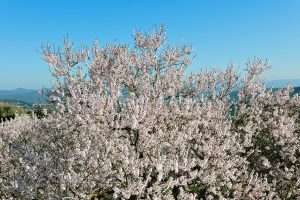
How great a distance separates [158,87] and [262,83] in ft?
31.3

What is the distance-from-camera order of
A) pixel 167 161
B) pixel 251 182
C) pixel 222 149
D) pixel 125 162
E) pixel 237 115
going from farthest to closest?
pixel 237 115 < pixel 251 182 < pixel 222 149 < pixel 167 161 < pixel 125 162

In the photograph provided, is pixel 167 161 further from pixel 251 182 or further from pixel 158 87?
pixel 158 87

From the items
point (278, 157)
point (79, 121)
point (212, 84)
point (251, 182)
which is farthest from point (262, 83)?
point (79, 121)

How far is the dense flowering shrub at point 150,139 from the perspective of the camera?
1370 cm

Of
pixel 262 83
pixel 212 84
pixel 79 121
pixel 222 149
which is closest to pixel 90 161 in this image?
pixel 79 121

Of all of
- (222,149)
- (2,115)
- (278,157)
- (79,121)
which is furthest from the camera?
(2,115)

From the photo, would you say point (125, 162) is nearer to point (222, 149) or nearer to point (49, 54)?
point (222, 149)

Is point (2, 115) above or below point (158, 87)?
below

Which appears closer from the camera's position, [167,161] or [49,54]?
[167,161]

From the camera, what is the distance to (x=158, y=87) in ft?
76.5

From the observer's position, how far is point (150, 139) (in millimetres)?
15156

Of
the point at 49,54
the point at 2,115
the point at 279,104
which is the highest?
the point at 49,54

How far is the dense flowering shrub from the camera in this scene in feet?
45.0

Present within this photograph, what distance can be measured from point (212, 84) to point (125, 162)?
1704cm
